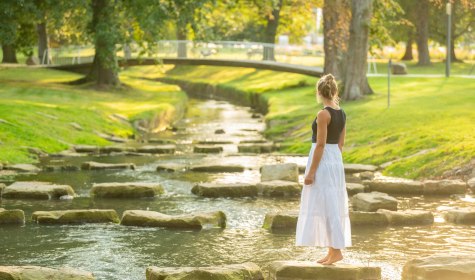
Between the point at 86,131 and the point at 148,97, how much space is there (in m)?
14.5

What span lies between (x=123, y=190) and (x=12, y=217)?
138 inches

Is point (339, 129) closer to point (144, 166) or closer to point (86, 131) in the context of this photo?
point (144, 166)

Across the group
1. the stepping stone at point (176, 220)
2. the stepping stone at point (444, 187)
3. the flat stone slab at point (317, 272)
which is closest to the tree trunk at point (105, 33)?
the stepping stone at point (444, 187)

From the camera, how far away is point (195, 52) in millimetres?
62438

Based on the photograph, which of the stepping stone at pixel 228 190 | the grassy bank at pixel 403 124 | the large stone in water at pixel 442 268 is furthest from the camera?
the grassy bank at pixel 403 124

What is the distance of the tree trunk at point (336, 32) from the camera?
129 ft

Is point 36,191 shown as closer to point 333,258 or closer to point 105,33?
point 333,258

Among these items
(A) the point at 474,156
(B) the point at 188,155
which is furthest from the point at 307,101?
(A) the point at 474,156

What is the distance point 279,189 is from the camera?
19078 mm

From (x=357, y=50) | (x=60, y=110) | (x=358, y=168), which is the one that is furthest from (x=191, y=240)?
(x=357, y=50)

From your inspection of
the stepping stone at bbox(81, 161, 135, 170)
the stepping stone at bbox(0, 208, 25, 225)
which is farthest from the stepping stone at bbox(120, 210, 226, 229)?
the stepping stone at bbox(81, 161, 135, 170)

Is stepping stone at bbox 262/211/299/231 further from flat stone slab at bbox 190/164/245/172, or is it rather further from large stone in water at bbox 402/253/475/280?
flat stone slab at bbox 190/164/245/172

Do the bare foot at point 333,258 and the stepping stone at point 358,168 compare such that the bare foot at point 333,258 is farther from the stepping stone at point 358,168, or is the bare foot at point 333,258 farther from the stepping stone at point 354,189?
the stepping stone at point 358,168

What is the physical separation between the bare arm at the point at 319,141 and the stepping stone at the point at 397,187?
7806 mm
